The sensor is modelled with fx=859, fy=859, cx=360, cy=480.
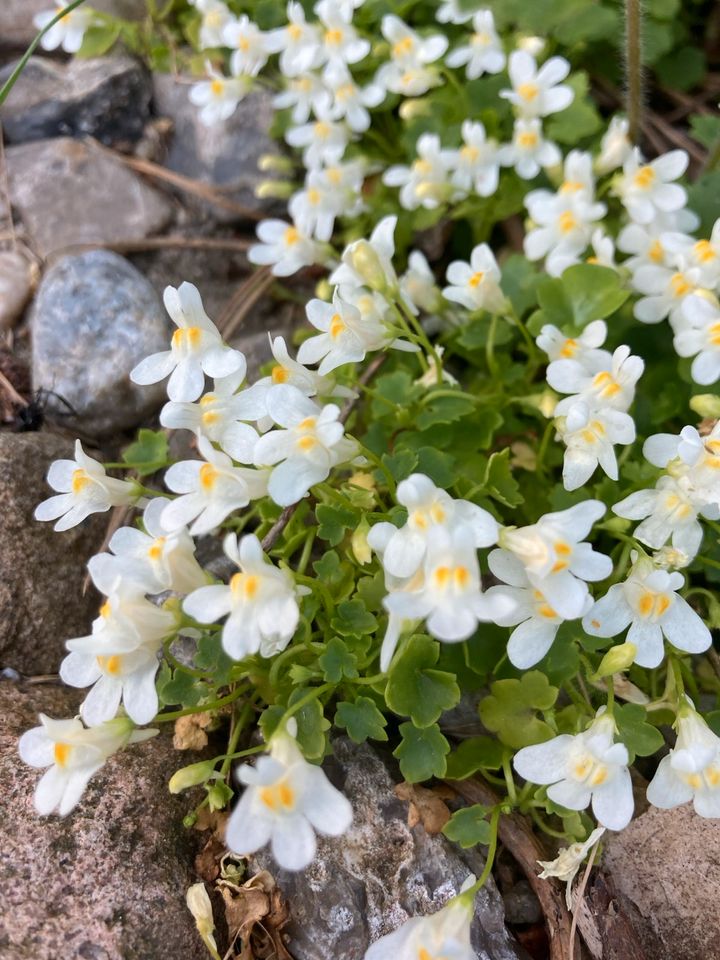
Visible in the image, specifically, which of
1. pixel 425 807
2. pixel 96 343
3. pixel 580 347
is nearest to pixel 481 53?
pixel 580 347

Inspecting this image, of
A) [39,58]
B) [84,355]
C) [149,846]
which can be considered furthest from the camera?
[39,58]

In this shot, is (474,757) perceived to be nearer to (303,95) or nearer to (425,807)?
(425,807)

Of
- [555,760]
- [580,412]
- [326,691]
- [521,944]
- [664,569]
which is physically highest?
[580,412]

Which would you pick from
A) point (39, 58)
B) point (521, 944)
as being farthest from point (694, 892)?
point (39, 58)

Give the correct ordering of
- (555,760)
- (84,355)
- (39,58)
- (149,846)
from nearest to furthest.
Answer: (555,760)
(149,846)
(84,355)
(39,58)

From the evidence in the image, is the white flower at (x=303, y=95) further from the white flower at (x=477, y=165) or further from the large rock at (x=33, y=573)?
the large rock at (x=33, y=573)

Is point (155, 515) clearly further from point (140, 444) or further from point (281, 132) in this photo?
point (281, 132)

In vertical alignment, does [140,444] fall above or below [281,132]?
below

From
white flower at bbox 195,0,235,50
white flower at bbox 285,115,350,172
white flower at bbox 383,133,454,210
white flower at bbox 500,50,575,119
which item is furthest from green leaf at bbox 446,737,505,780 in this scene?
white flower at bbox 195,0,235,50
